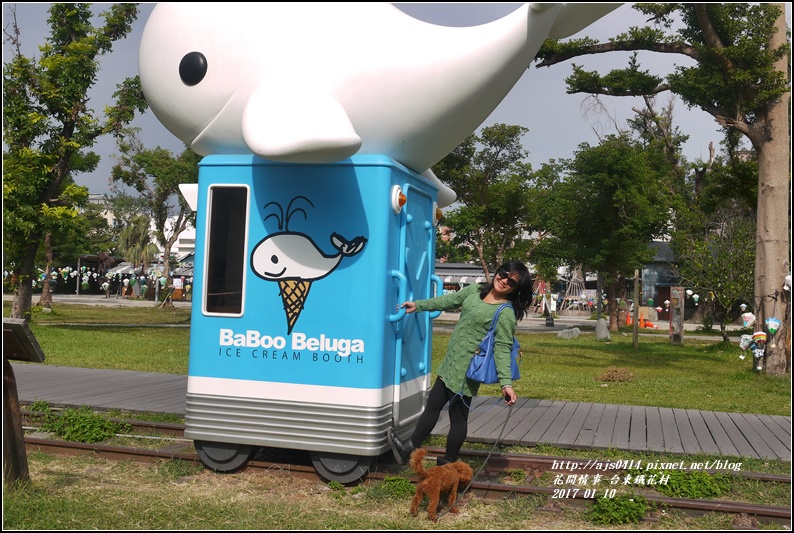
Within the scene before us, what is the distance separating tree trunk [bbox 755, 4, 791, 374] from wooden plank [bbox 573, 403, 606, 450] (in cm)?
555

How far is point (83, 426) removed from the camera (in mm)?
7051

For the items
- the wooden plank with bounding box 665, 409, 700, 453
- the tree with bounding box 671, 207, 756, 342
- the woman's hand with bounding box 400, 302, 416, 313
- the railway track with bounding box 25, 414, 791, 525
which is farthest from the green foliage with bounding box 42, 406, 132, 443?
the tree with bounding box 671, 207, 756, 342

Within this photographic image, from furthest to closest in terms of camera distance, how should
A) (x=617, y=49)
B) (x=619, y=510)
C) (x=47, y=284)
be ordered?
(x=47, y=284) → (x=617, y=49) → (x=619, y=510)

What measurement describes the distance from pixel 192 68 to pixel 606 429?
5208mm

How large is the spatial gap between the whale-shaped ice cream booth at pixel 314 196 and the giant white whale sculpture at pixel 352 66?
1cm

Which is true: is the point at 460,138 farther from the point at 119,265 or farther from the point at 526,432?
the point at 119,265

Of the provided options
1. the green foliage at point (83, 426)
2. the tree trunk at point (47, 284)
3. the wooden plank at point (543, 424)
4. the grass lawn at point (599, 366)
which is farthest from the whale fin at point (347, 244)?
the tree trunk at point (47, 284)

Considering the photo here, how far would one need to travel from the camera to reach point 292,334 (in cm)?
570

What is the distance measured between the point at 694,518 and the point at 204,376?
3.75 metres

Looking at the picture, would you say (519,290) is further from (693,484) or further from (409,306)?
(693,484)

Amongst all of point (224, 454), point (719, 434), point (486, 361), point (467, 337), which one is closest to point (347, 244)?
point (467, 337)

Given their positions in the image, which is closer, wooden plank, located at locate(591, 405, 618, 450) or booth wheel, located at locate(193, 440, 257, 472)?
booth wheel, located at locate(193, 440, 257, 472)

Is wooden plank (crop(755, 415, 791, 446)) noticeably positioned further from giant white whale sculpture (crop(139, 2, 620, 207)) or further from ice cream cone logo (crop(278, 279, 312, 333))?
ice cream cone logo (crop(278, 279, 312, 333))

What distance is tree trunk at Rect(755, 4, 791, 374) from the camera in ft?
42.2
